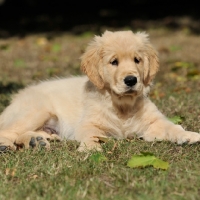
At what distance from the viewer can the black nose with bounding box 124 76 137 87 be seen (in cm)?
463

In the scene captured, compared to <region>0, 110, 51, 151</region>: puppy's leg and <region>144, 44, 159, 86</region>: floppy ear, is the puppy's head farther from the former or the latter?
<region>0, 110, 51, 151</region>: puppy's leg

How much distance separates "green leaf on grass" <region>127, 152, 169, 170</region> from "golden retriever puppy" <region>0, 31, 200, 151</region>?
0.67 m

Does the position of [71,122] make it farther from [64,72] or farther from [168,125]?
[64,72]

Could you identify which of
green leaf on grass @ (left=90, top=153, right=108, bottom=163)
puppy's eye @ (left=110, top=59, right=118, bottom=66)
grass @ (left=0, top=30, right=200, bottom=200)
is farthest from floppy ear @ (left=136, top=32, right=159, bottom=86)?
green leaf on grass @ (left=90, top=153, right=108, bottom=163)

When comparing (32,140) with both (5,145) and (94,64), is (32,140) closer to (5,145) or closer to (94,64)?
(5,145)

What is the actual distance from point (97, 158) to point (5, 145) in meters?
0.96

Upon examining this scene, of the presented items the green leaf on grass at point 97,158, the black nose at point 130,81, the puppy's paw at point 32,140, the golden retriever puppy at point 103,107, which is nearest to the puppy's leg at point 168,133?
the golden retriever puppy at point 103,107

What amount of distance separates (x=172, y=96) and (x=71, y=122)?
6.74 ft

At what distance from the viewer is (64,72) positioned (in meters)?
9.17

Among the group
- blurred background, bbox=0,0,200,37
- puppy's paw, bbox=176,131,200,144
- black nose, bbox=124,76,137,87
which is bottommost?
blurred background, bbox=0,0,200,37

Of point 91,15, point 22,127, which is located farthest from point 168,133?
point 91,15

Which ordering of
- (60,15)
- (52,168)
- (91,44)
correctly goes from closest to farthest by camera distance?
(52,168)
(91,44)
(60,15)

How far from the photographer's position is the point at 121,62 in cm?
480

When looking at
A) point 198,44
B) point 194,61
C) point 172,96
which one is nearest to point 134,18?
point 198,44
